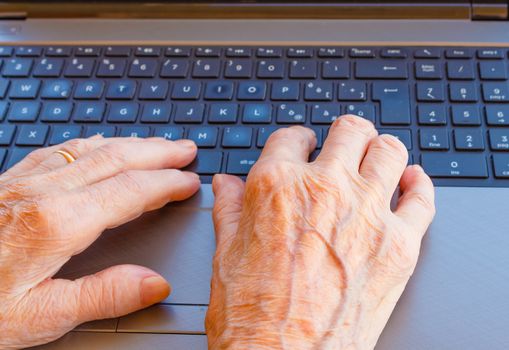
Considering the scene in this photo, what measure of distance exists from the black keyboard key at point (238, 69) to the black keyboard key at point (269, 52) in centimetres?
2

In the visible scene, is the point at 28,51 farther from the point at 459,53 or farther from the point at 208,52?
the point at 459,53

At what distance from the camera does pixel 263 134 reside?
2.89 feet

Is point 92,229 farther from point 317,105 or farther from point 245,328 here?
point 317,105

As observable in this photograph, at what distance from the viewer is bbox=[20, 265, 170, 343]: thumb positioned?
702mm

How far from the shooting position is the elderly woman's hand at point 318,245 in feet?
2.07

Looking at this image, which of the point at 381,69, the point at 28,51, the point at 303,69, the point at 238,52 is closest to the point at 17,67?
the point at 28,51

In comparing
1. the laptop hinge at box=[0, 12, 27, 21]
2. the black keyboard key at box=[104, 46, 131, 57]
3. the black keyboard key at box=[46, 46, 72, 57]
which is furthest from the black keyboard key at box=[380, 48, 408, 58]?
the laptop hinge at box=[0, 12, 27, 21]

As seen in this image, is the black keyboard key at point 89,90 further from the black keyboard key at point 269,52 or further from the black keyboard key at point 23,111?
the black keyboard key at point 269,52

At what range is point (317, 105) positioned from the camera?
903mm

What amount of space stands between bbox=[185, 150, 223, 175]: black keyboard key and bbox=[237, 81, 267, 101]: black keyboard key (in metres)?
0.11

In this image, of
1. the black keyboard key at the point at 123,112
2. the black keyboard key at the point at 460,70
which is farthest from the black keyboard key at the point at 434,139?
the black keyboard key at the point at 123,112

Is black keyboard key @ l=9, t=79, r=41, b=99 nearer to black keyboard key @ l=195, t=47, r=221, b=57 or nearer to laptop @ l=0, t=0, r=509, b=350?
laptop @ l=0, t=0, r=509, b=350

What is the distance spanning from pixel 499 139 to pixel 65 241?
0.58m

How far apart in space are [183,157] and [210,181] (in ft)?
0.16
